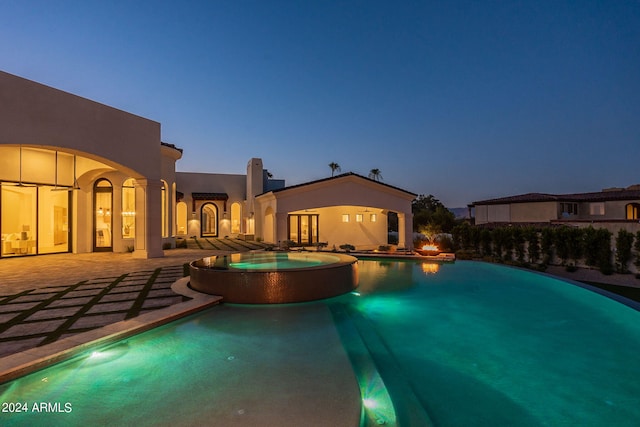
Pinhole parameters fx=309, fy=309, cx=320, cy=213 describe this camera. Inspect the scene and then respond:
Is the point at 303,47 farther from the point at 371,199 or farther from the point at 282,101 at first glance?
the point at 371,199

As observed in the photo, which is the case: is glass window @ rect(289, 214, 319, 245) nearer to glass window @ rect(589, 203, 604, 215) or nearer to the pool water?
the pool water

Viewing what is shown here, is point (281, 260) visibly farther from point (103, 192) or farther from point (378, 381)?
point (103, 192)

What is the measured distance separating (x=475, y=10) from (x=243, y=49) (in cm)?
1534

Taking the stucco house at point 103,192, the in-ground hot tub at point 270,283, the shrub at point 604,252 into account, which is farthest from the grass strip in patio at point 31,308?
the shrub at point 604,252

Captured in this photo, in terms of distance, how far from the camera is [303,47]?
2456 cm

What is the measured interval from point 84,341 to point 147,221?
11076 mm

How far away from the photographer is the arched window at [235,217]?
33.9 meters

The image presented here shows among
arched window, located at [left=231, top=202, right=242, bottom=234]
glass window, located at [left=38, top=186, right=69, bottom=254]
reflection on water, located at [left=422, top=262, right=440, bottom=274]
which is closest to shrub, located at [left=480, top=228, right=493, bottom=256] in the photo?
reflection on water, located at [left=422, top=262, right=440, bottom=274]

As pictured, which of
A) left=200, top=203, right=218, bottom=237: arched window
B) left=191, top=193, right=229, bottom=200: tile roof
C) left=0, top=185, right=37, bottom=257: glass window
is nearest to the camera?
left=0, top=185, right=37, bottom=257: glass window

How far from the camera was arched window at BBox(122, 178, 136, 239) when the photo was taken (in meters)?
16.8

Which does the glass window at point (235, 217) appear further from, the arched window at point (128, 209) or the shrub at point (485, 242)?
the shrub at point (485, 242)

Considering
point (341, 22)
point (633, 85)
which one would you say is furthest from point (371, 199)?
point (633, 85)

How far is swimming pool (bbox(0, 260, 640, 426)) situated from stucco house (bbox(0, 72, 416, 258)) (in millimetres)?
9352

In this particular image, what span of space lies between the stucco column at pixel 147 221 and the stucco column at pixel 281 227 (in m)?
6.43
